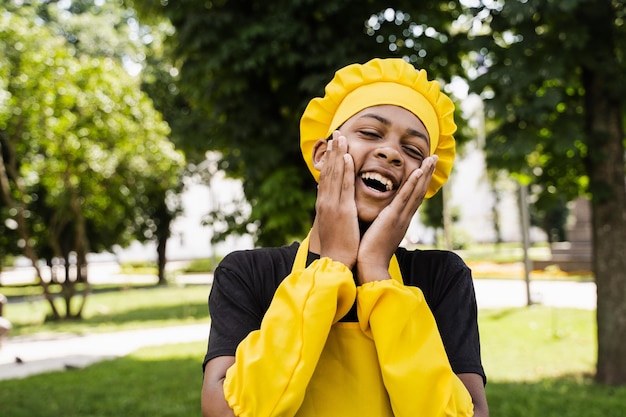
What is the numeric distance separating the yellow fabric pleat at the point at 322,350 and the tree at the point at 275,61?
4.26 metres

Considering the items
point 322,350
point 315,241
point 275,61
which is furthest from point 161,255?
point 322,350

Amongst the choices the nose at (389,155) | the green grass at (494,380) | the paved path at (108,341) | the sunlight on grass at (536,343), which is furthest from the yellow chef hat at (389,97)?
the paved path at (108,341)

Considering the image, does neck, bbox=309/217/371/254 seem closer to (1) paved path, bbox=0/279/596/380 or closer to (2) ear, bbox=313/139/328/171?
(2) ear, bbox=313/139/328/171

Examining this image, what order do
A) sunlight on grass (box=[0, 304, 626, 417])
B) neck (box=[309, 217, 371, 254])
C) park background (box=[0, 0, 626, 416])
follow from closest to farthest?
neck (box=[309, 217, 371, 254]) < park background (box=[0, 0, 626, 416]) < sunlight on grass (box=[0, 304, 626, 417])

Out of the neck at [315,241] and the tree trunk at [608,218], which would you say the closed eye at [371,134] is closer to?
the neck at [315,241]

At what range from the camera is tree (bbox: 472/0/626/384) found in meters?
5.67

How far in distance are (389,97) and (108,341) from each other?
39.7 feet

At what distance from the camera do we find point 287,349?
154 centimetres

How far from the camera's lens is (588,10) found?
5.94 metres

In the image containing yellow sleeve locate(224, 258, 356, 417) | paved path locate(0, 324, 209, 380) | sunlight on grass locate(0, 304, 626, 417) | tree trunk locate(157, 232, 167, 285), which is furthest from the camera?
tree trunk locate(157, 232, 167, 285)

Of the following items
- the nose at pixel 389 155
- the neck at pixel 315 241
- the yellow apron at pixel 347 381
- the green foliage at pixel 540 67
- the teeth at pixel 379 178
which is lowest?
the yellow apron at pixel 347 381

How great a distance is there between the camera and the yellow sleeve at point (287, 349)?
1.53 metres

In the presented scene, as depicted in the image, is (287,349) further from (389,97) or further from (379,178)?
(389,97)

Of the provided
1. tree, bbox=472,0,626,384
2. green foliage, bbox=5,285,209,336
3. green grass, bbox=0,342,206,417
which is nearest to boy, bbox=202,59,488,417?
tree, bbox=472,0,626,384
